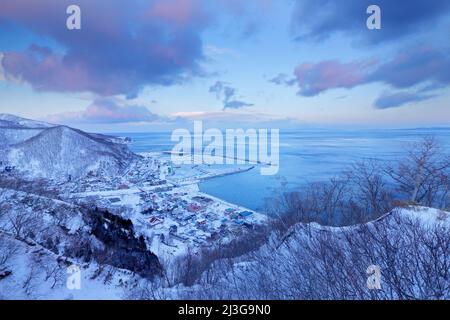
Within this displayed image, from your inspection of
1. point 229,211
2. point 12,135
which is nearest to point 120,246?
point 229,211

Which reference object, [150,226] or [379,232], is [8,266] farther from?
[379,232]

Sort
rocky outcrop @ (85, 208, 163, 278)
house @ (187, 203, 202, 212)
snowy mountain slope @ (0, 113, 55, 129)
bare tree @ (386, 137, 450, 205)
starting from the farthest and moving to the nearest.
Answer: house @ (187, 203, 202, 212), snowy mountain slope @ (0, 113, 55, 129), bare tree @ (386, 137, 450, 205), rocky outcrop @ (85, 208, 163, 278)

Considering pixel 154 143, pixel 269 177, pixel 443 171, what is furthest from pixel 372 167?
pixel 154 143

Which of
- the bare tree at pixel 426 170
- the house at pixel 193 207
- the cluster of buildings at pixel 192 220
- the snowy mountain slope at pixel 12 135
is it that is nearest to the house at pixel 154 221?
the cluster of buildings at pixel 192 220

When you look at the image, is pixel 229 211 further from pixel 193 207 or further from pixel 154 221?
pixel 154 221

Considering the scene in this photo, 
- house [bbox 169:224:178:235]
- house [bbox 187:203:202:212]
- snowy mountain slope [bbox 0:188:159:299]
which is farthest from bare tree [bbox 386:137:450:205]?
snowy mountain slope [bbox 0:188:159:299]

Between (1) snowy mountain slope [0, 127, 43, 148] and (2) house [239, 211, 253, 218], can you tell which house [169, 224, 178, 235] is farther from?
(1) snowy mountain slope [0, 127, 43, 148]

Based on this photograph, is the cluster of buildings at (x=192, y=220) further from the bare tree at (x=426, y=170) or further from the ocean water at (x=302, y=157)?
the bare tree at (x=426, y=170)
